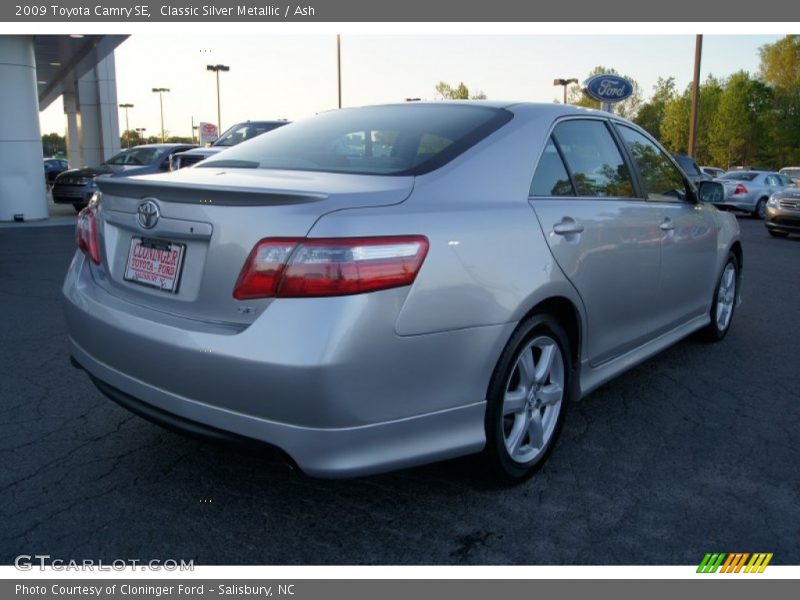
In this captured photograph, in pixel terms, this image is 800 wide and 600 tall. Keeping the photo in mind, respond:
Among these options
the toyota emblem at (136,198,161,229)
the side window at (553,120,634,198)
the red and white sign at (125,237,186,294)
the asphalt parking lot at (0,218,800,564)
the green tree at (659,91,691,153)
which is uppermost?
the green tree at (659,91,691,153)

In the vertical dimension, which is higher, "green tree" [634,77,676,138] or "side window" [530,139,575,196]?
"green tree" [634,77,676,138]

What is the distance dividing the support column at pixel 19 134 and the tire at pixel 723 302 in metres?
14.5

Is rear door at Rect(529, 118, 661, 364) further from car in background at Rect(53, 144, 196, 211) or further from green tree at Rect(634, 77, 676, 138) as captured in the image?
green tree at Rect(634, 77, 676, 138)

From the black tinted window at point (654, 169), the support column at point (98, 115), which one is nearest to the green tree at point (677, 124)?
the support column at point (98, 115)

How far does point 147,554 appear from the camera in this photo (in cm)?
257

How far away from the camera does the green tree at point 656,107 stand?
6450 cm

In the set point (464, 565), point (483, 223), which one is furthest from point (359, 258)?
point (464, 565)

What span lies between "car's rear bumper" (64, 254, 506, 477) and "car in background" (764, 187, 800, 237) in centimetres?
1383

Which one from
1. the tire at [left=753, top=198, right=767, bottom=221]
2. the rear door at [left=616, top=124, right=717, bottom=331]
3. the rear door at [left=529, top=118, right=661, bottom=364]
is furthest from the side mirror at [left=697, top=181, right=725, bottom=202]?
the tire at [left=753, top=198, right=767, bottom=221]

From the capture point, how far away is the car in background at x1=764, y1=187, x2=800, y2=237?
14.4m

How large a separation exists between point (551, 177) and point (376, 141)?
0.80 meters

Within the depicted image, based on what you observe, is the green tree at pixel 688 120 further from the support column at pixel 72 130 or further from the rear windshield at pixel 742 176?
the support column at pixel 72 130

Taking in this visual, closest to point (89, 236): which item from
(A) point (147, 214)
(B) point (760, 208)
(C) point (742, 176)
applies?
(A) point (147, 214)

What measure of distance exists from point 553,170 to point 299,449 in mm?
1763
